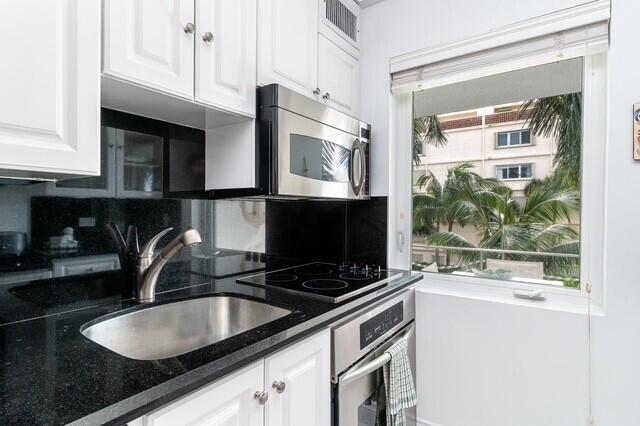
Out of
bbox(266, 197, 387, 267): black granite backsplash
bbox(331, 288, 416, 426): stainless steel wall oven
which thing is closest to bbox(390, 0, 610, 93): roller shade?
bbox(266, 197, 387, 267): black granite backsplash

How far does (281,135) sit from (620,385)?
65.7 inches

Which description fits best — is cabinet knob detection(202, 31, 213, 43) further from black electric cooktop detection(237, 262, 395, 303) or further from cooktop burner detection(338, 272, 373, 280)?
cooktop burner detection(338, 272, 373, 280)

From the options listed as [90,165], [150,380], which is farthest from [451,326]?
[90,165]

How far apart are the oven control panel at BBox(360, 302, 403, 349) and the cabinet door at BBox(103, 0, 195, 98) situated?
1015mm

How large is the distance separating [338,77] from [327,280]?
105 centimetres

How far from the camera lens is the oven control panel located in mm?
1244

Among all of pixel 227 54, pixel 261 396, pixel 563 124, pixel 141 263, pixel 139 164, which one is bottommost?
pixel 261 396

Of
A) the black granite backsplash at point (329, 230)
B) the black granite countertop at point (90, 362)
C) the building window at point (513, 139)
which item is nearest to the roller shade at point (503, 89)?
the building window at point (513, 139)

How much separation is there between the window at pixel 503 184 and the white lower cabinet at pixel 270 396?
1.08m

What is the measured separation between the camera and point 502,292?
5.51 ft

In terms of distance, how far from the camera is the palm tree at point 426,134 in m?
1.89

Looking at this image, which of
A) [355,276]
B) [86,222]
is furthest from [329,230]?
[86,222]

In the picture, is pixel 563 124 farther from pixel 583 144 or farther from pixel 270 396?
pixel 270 396

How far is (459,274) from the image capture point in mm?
1824
